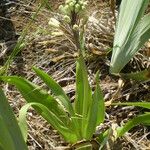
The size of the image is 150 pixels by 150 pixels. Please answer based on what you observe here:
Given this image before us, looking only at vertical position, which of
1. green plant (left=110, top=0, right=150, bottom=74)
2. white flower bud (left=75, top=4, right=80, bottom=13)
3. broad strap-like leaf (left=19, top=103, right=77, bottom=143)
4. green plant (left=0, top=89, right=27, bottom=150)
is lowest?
broad strap-like leaf (left=19, top=103, right=77, bottom=143)

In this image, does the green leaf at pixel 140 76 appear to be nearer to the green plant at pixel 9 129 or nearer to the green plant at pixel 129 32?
the green plant at pixel 129 32

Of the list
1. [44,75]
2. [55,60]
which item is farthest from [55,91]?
[55,60]

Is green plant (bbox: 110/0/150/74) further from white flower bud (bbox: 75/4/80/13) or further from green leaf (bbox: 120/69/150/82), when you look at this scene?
white flower bud (bbox: 75/4/80/13)

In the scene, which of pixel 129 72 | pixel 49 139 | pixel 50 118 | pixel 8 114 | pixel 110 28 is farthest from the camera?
pixel 110 28

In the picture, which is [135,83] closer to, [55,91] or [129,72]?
[129,72]

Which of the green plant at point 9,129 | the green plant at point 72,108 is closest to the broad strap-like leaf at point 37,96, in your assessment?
the green plant at point 72,108

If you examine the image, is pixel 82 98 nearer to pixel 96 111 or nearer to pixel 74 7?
pixel 96 111

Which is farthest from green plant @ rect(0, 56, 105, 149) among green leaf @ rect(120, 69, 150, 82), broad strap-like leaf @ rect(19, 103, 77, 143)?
green leaf @ rect(120, 69, 150, 82)
